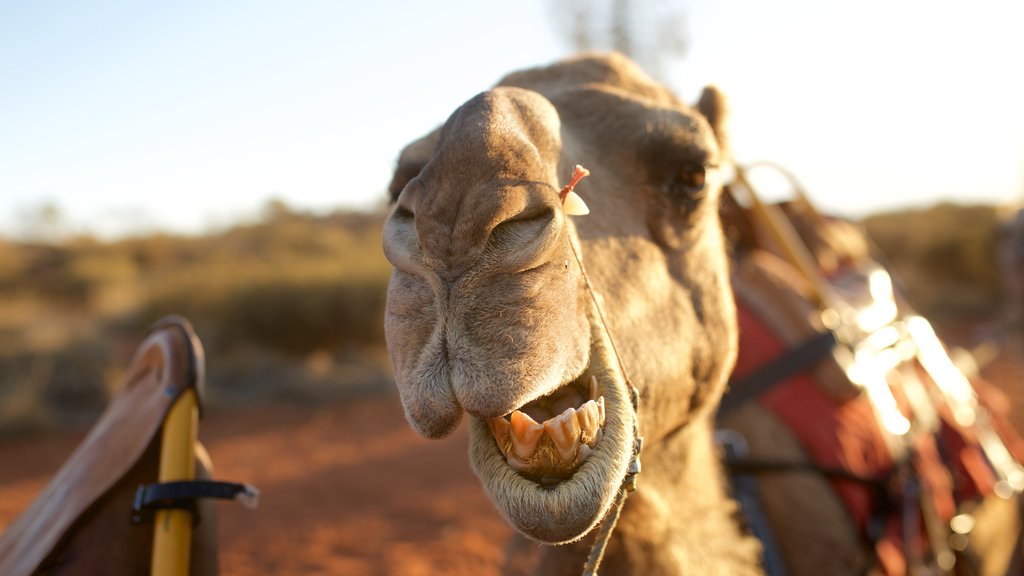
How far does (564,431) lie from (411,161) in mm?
808

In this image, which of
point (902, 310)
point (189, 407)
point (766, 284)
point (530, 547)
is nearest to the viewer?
point (189, 407)

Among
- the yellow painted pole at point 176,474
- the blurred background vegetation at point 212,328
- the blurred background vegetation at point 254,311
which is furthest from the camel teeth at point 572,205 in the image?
the blurred background vegetation at point 212,328

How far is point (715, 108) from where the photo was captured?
2.24m

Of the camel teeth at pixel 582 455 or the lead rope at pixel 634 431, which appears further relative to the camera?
the lead rope at pixel 634 431

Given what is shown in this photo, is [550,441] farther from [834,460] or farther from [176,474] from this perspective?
[834,460]

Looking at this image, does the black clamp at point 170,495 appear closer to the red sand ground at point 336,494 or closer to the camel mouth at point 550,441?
the camel mouth at point 550,441

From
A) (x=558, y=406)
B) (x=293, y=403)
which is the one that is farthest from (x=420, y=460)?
(x=558, y=406)

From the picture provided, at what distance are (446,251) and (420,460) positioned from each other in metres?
7.87

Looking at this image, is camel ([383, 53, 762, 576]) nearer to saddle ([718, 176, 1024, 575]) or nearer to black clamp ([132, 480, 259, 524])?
saddle ([718, 176, 1024, 575])

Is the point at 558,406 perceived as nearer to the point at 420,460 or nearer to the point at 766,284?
the point at 766,284

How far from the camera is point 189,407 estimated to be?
1.76 meters

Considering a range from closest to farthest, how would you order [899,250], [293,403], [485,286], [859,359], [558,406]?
[485,286] < [558,406] < [859,359] < [293,403] < [899,250]

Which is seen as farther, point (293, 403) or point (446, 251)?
point (293, 403)

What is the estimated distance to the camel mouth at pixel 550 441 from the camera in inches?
45.4
